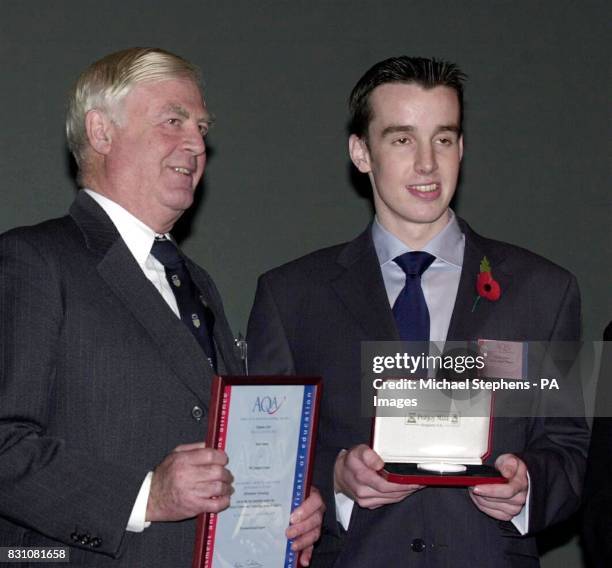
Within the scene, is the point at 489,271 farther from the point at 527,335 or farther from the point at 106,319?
the point at 106,319

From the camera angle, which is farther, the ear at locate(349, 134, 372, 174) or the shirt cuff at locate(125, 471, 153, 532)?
the ear at locate(349, 134, 372, 174)

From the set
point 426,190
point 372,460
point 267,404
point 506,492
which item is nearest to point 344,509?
point 372,460

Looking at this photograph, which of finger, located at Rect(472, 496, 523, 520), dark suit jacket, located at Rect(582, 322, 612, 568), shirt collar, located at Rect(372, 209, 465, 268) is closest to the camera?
dark suit jacket, located at Rect(582, 322, 612, 568)

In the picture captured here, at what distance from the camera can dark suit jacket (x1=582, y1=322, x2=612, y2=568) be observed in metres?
2.24

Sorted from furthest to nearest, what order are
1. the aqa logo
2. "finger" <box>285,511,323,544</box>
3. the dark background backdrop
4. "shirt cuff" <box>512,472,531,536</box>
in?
the dark background backdrop
"shirt cuff" <box>512,472,531,536</box>
"finger" <box>285,511,323,544</box>
the aqa logo

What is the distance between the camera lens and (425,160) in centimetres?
294

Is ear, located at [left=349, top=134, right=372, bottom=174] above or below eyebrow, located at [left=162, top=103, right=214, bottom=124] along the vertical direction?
above

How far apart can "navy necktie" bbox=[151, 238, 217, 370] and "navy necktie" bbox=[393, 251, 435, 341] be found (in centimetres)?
55

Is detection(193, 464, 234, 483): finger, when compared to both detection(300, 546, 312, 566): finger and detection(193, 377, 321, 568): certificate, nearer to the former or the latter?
detection(193, 377, 321, 568): certificate

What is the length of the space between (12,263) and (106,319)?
264 millimetres

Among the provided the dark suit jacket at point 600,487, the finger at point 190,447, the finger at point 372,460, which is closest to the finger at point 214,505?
the finger at point 190,447

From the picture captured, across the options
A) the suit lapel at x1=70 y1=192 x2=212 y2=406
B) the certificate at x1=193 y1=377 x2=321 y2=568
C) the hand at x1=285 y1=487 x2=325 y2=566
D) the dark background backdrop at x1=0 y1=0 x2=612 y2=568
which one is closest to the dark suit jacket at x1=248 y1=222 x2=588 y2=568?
the hand at x1=285 y1=487 x2=325 y2=566

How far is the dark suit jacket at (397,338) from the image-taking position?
8.98 feet

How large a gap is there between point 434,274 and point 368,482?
755 millimetres
